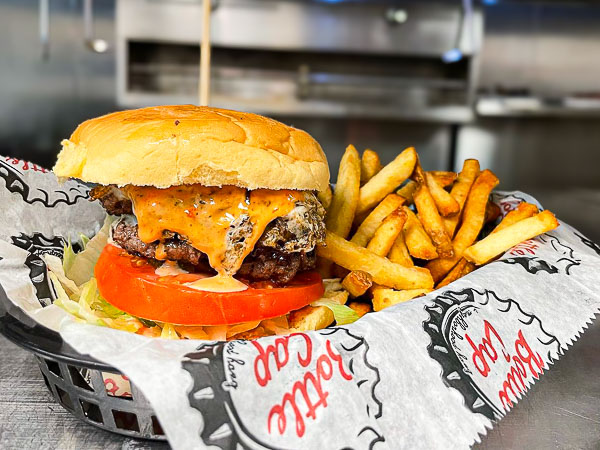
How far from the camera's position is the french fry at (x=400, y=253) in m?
1.78

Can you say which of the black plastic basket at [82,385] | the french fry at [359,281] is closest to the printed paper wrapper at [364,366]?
the black plastic basket at [82,385]

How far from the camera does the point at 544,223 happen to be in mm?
1646

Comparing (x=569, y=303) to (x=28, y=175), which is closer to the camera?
(x=569, y=303)

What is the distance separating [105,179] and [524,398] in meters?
1.14

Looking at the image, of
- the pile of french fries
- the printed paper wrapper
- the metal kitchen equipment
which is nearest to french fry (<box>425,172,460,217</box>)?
the pile of french fries

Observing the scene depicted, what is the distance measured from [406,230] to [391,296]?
0.90ft

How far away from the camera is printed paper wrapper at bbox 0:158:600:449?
0.96 metres

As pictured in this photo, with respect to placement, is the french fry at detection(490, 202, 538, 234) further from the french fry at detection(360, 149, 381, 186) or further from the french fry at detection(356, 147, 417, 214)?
the french fry at detection(360, 149, 381, 186)

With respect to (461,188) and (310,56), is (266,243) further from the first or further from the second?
→ (310,56)

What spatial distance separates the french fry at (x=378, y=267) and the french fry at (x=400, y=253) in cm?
11

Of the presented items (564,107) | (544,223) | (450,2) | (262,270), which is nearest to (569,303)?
(544,223)

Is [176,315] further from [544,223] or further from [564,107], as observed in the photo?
[564,107]

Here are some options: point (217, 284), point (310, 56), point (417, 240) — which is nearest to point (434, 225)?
point (417, 240)

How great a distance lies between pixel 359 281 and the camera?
5.29 ft
